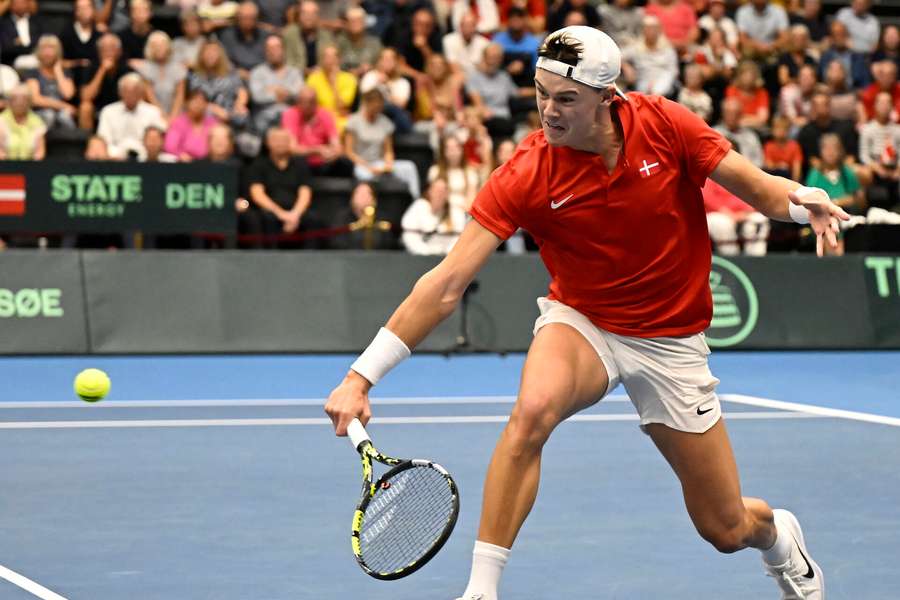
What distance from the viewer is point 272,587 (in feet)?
19.8

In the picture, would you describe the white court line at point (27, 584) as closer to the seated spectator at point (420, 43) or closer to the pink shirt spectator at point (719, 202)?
the pink shirt spectator at point (719, 202)

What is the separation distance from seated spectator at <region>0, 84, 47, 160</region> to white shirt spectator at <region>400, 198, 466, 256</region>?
11.8 ft

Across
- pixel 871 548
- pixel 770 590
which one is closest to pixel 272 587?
pixel 770 590

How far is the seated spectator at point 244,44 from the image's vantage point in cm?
1711

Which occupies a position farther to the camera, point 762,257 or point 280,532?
point 762,257

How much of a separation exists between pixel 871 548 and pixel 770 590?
0.92m

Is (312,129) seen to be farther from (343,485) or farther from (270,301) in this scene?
(343,485)

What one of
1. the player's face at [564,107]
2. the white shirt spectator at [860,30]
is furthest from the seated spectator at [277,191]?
the player's face at [564,107]

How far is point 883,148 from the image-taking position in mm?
18156

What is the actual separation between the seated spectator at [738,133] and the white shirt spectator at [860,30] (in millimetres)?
3670

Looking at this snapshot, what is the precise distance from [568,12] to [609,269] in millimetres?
13891

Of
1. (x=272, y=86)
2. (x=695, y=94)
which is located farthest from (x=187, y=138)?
(x=695, y=94)

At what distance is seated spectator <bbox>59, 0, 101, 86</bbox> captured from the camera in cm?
1627

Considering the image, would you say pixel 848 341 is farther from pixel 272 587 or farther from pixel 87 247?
pixel 272 587
